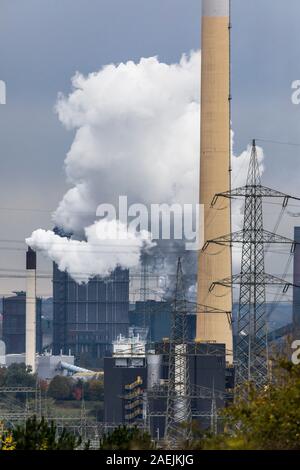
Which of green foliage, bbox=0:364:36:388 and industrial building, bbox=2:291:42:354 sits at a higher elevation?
industrial building, bbox=2:291:42:354

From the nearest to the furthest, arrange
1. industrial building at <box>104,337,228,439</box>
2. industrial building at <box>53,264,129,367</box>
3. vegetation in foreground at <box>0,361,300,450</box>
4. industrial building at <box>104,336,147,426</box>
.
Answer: vegetation in foreground at <box>0,361,300,450</box> → industrial building at <box>104,337,228,439</box> → industrial building at <box>104,336,147,426</box> → industrial building at <box>53,264,129,367</box>

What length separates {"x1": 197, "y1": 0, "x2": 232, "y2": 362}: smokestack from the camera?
61.6 meters

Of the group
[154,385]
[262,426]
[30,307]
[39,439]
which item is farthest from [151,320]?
[262,426]

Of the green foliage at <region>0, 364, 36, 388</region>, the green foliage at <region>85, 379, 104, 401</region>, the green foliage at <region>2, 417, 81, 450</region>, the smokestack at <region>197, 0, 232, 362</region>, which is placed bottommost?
the green foliage at <region>85, 379, 104, 401</region>

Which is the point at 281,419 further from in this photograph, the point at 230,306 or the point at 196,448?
the point at 230,306

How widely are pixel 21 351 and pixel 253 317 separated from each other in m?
67.8

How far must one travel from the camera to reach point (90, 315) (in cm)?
10838

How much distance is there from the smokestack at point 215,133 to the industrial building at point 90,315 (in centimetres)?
4324

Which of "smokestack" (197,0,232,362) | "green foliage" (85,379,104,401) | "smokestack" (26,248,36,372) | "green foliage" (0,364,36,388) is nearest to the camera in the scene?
"smokestack" (197,0,232,362)

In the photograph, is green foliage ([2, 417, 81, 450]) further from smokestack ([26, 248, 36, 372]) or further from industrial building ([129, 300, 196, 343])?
industrial building ([129, 300, 196, 343])

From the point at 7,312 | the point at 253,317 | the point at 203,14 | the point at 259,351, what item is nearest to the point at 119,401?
the point at 203,14

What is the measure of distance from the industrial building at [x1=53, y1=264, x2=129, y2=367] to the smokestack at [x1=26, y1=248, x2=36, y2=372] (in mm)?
10169

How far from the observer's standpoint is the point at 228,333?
2520 inches

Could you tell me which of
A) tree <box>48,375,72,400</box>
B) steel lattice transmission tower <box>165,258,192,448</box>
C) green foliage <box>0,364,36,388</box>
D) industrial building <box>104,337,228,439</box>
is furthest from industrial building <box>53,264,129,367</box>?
steel lattice transmission tower <box>165,258,192,448</box>
